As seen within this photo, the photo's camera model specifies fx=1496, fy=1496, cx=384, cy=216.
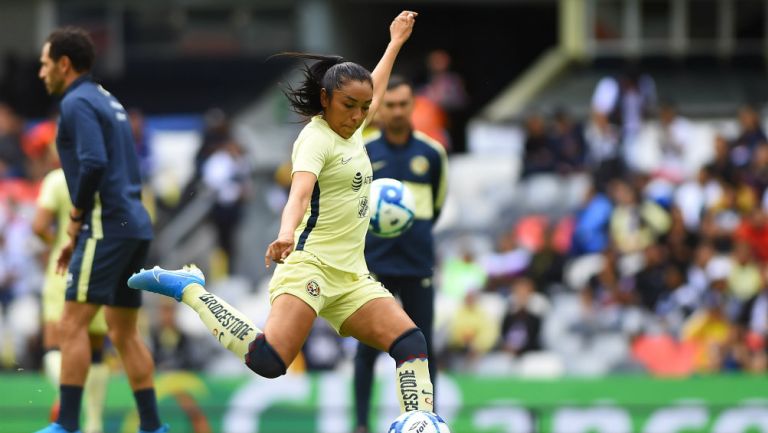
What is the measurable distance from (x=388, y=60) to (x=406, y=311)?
2.12 metres

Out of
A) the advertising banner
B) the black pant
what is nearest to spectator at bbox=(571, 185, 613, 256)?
the advertising banner

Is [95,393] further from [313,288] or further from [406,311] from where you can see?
[313,288]

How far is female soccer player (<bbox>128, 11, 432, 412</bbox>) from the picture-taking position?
828 centimetres

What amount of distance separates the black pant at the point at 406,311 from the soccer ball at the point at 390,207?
28.9 inches

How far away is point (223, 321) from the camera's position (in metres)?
8.40

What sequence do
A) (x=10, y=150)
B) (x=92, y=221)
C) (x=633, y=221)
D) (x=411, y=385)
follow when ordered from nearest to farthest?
(x=411, y=385), (x=92, y=221), (x=633, y=221), (x=10, y=150)

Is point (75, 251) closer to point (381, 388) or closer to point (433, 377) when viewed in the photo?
point (433, 377)

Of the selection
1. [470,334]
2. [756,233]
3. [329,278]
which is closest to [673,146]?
[756,233]

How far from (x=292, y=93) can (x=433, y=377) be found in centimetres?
314

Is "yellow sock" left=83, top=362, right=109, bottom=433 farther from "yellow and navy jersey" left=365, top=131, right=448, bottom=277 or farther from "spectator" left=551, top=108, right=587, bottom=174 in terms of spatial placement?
"spectator" left=551, top=108, right=587, bottom=174

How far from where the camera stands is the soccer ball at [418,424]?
26.8 ft

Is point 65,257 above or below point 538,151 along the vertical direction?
above

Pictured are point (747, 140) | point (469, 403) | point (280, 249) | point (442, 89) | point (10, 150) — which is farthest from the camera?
point (442, 89)

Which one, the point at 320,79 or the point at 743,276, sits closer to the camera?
the point at 320,79
